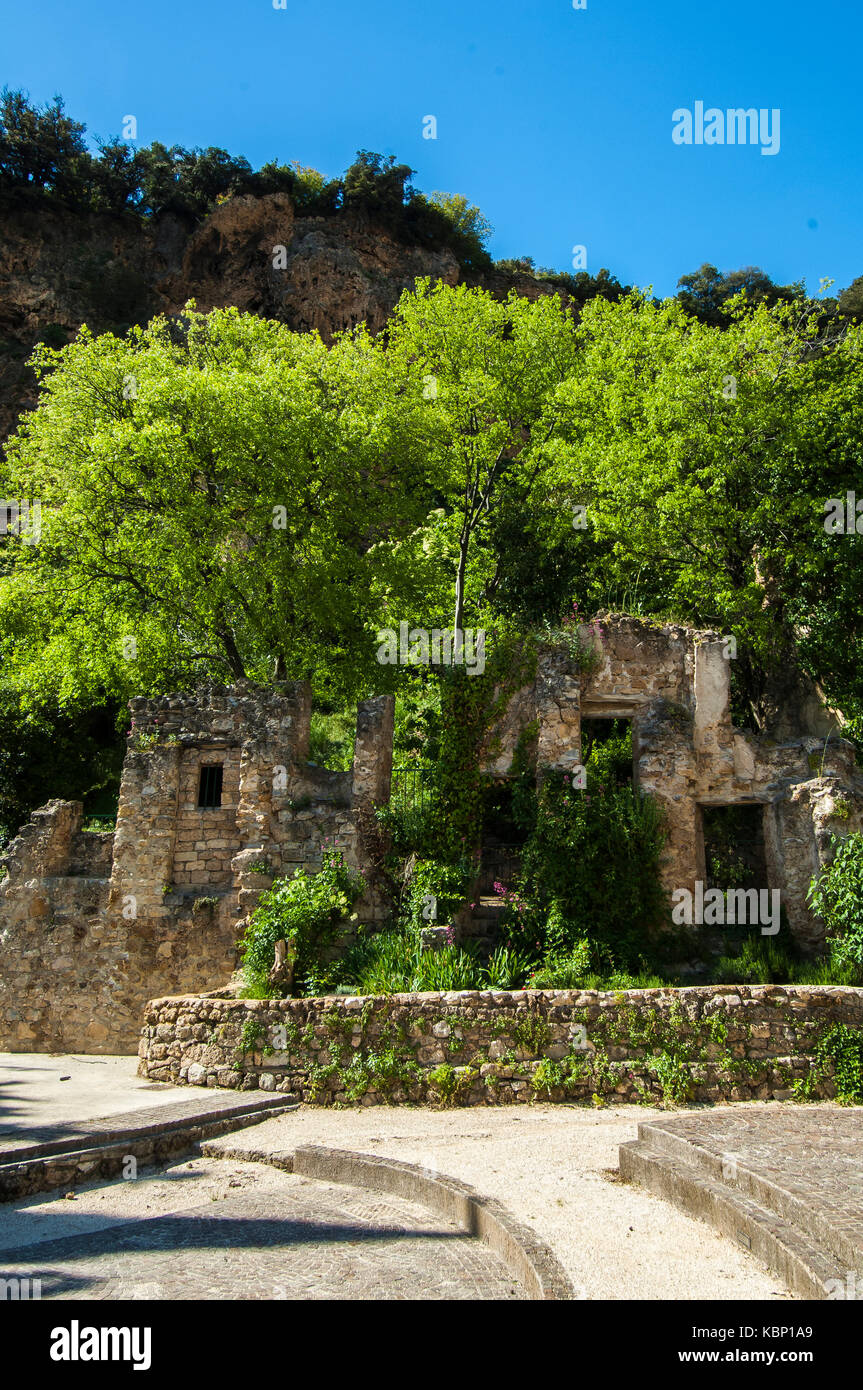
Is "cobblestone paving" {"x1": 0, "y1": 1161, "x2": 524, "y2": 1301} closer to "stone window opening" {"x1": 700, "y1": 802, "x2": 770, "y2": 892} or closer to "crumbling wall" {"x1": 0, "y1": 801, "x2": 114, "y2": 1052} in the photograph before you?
"crumbling wall" {"x1": 0, "y1": 801, "x2": 114, "y2": 1052}

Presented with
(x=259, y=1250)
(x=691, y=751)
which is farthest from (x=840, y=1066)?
(x=259, y=1250)

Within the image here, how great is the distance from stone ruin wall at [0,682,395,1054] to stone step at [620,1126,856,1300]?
6926 mm

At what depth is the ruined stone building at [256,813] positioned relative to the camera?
43.9 ft

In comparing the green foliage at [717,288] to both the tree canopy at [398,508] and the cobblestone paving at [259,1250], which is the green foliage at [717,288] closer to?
the tree canopy at [398,508]

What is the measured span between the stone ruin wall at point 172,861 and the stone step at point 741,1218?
6.93m

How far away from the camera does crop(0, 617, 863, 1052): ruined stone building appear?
13383 millimetres

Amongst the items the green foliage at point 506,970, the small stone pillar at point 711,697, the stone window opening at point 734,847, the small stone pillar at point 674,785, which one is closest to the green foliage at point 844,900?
the small stone pillar at point 674,785

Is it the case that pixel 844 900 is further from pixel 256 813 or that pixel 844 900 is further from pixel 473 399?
pixel 473 399

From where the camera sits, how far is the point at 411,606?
1925 cm

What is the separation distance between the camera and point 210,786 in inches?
599

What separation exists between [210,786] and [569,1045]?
7.75m

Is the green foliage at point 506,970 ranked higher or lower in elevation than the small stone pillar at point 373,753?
lower
